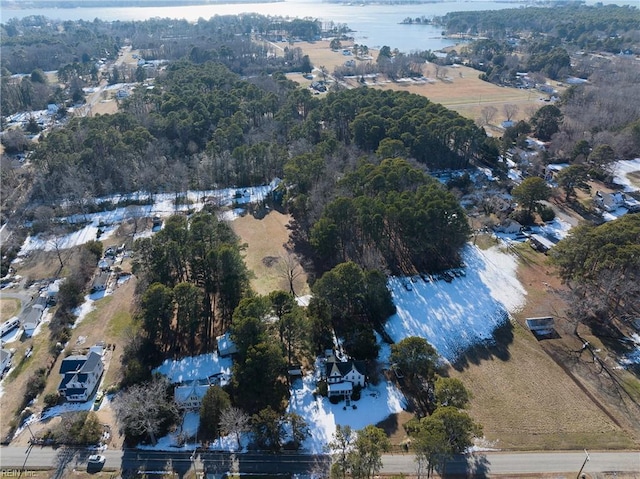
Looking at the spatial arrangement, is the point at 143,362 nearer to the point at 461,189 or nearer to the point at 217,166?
the point at 217,166

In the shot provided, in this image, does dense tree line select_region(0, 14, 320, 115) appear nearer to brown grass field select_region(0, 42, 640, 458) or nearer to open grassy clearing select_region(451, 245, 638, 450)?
brown grass field select_region(0, 42, 640, 458)

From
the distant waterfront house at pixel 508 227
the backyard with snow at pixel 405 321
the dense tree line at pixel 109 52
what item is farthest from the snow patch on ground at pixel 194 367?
the dense tree line at pixel 109 52

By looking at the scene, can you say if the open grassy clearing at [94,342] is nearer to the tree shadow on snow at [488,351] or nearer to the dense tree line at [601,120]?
the tree shadow on snow at [488,351]

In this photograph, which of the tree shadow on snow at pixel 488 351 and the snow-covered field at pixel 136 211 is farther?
the snow-covered field at pixel 136 211

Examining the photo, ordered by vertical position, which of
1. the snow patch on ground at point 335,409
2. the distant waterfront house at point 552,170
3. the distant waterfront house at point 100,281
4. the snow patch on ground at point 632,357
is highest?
the distant waterfront house at point 552,170

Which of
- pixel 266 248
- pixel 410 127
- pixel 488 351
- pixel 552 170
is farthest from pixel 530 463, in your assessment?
pixel 410 127

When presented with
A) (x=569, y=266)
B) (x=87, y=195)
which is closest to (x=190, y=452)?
(x=569, y=266)

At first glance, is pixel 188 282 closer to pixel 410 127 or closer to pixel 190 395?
pixel 190 395
